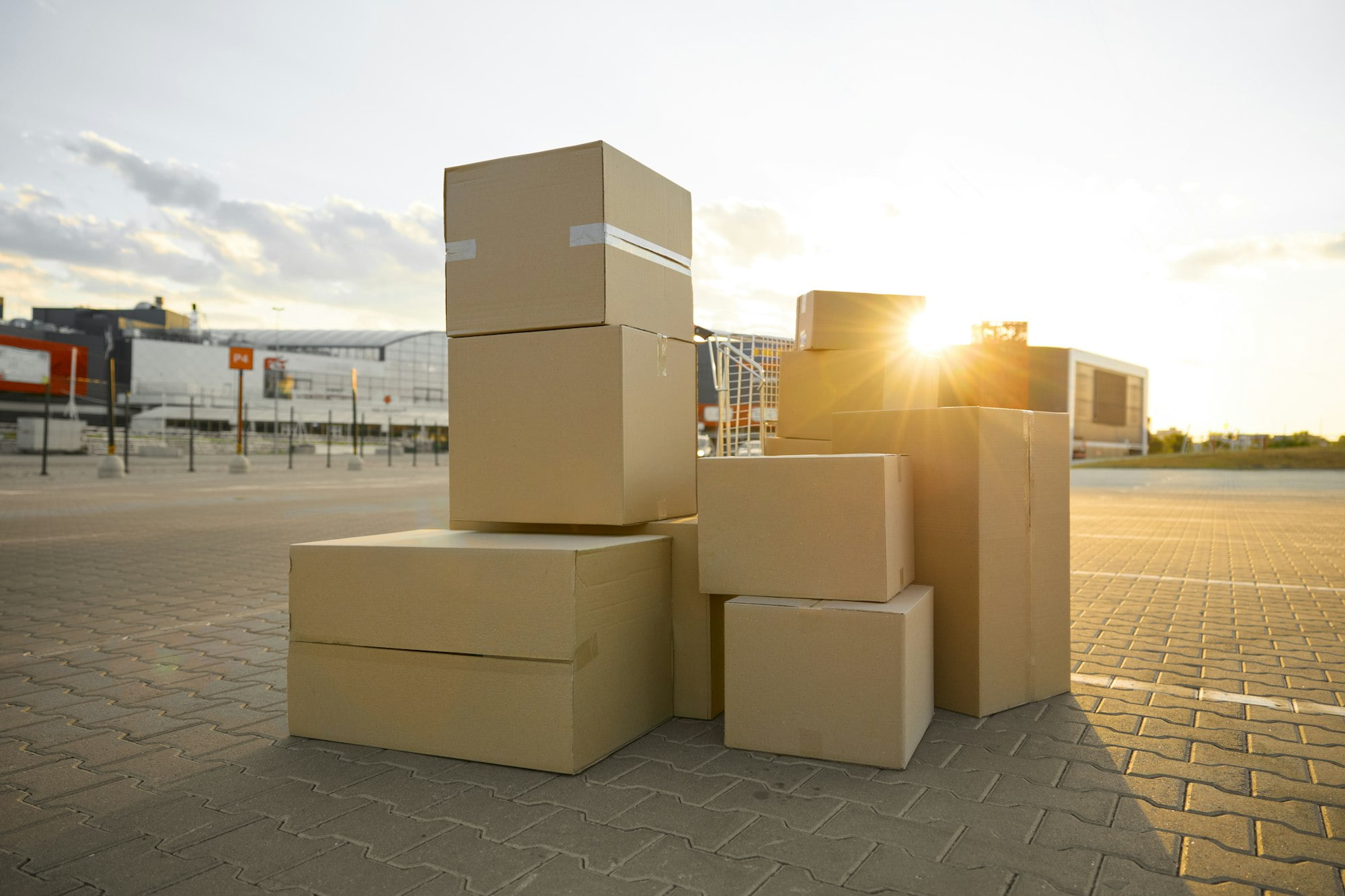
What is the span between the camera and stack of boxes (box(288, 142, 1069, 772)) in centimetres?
257

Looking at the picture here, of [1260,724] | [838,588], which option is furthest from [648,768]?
[1260,724]

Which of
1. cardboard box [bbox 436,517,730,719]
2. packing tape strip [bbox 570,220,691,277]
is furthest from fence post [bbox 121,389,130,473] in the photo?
cardboard box [bbox 436,517,730,719]

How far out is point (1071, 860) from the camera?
1.91 metres

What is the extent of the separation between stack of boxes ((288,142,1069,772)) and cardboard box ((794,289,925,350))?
5.13 feet

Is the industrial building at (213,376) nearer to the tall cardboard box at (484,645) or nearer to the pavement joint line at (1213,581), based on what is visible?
the pavement joint line at (1213,581)

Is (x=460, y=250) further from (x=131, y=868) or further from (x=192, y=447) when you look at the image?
(x=192, y=447)

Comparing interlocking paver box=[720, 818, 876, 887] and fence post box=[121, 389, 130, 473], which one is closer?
interlocking paver box=[720, 818, 876, 887]

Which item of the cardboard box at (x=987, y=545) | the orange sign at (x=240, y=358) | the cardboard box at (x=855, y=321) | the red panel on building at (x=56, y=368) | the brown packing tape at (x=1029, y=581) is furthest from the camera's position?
the red panel on building at (x=56, y=368)

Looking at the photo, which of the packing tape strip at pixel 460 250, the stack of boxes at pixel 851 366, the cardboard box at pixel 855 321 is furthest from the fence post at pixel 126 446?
the packing tape strip at pixel 460 250

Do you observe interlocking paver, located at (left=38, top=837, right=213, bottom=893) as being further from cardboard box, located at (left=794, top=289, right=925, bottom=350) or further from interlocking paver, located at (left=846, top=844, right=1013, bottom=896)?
cardboard box, located at (left=794, top=289, right=925, bottom=350)

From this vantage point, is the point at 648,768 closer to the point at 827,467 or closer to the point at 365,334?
the point at 827,467

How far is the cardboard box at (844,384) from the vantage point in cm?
475

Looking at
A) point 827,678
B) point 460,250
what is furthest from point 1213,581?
point 460,250

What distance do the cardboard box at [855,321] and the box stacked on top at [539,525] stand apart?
Result: 1696 mm
